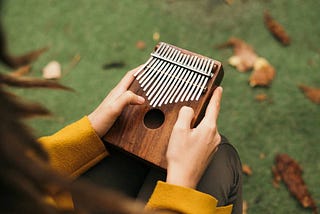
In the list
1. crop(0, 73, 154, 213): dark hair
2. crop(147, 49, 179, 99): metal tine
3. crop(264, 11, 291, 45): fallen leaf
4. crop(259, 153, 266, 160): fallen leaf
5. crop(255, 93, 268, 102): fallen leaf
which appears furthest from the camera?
crop(264, 11, 291, 45): fallen leaf

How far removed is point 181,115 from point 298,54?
3.68 ft

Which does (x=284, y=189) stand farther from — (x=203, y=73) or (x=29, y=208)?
(x=29, y=208)

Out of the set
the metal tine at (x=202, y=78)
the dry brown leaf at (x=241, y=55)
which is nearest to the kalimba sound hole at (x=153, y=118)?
the metal tine at (x=202, y=78)

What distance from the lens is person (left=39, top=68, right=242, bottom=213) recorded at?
1047mm

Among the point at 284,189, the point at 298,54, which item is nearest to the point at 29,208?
the point at 284,189

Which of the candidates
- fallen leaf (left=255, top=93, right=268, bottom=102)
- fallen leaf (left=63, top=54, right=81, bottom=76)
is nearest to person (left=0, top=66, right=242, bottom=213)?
fallen leaf (left=255, top=93, right=268, bottom=102)

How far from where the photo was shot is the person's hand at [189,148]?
3.45ft

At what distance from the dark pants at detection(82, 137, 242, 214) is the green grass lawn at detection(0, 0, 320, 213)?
55 cm

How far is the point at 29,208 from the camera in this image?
0.60 meters

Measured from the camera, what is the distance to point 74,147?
3.87ft

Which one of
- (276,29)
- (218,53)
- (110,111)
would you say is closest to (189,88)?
(110,111)

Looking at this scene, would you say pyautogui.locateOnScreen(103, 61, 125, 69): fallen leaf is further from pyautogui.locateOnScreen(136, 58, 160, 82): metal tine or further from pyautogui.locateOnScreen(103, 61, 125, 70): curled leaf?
pyautogui.locateOnScreen(136, 58, 160, 82): metal tine

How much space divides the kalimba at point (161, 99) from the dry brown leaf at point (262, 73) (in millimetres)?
680

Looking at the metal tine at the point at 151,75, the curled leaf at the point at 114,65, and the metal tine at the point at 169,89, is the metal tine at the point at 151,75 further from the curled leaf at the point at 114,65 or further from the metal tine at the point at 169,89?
the curled leaf at the point at 114,65
